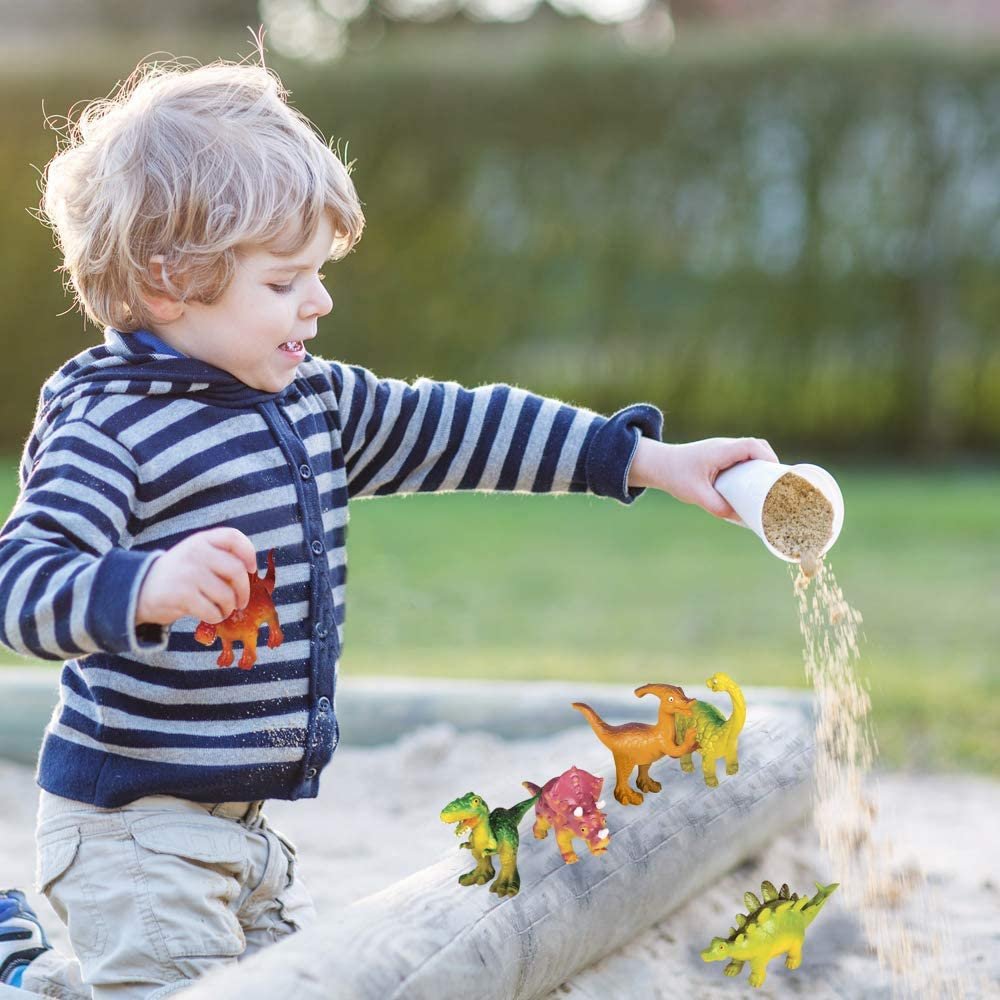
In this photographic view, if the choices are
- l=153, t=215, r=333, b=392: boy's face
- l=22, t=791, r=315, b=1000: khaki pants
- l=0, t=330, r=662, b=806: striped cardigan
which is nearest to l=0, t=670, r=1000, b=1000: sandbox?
l=22, t=791, r=315, b=1000: khaki pants

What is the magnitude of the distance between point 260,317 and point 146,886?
782mm

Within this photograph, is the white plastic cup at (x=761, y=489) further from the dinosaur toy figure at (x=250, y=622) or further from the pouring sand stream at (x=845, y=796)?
the dinosaur toy figure at (x=250, y=622)

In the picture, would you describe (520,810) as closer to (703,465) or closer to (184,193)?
(703,465)

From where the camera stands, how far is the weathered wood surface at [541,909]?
1.67m

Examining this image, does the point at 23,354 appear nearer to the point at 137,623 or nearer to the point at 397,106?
the point at 397,106

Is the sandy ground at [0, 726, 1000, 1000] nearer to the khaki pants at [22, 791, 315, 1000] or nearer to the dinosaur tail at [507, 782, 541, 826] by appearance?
the dinosaur tail at [507, 782, 541, 826]

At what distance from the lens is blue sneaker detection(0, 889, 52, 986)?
2232 millimetres

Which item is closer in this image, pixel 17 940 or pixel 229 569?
pixel 229 569

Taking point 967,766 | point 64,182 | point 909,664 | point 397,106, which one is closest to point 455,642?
point 909,664

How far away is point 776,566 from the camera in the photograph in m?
6.58

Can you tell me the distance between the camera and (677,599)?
5.82 meters

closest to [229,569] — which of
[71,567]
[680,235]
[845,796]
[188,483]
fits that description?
[71,567]

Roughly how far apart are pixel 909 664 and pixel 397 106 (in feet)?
20.4

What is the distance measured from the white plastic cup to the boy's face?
0.63m
